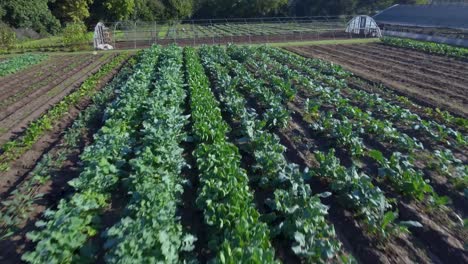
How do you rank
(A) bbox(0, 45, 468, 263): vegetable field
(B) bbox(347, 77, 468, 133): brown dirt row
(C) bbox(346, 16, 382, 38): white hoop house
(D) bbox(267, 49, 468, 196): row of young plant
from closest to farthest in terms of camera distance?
1. (A) bbox(0, 45, 468, 263): vegetable field
2. (D) bbox(267, 49, 468, 196): row of young plant
3. (B) bbox(347, 77, 468, 133): brown dirt row
4. (C) bbox(346, 16, 382, 38): white hoop house

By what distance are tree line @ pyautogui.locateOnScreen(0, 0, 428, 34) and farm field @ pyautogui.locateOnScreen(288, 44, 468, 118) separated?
100 feet

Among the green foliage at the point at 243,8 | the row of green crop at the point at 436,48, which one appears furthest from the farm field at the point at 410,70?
the green foliage at the point at 243,8

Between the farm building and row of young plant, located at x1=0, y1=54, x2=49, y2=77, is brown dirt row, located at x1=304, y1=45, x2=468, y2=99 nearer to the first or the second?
the farm building

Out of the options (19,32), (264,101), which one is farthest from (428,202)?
(19,32)

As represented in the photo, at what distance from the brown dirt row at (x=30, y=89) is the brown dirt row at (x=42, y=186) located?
9.82ft

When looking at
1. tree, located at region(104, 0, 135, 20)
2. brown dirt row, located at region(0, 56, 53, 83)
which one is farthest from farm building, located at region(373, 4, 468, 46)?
tree, located at region(104, 0, 135, 20)

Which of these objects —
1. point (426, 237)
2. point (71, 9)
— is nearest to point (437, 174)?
point (426, 237)

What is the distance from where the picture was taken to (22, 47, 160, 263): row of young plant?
412cm

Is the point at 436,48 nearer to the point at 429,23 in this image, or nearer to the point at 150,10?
the point at 429,23

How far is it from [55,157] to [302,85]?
9130mm

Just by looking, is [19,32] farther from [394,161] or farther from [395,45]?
[394,161]

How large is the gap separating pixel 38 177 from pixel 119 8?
48.1 metres

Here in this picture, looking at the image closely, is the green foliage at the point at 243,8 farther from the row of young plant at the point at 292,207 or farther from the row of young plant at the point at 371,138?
the row of young plant at the point at 292,207

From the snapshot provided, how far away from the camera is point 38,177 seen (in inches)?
243
